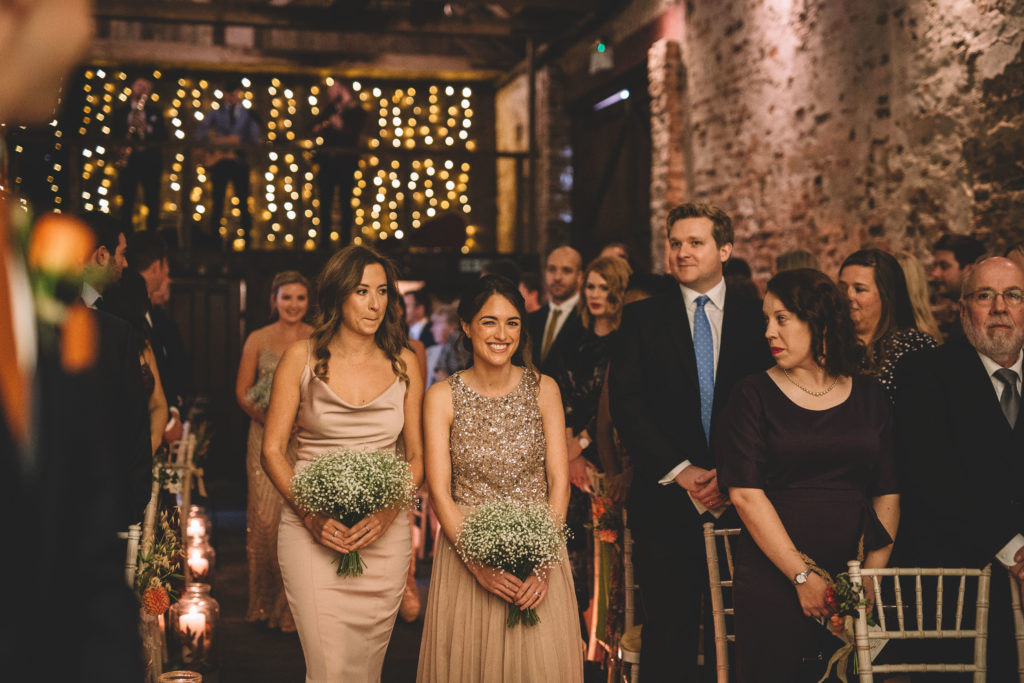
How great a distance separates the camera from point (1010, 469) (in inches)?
125

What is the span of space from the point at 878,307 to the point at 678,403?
103cm

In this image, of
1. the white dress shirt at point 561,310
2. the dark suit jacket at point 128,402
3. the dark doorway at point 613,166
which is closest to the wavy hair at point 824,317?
the dark suit jacket at point 128,402

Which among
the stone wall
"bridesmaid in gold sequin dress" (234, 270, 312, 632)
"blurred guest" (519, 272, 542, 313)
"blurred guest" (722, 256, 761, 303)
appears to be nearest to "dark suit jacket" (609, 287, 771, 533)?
"blurred guest" (722, 256, 761, 303)

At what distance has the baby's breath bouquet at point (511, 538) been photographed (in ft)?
9.82

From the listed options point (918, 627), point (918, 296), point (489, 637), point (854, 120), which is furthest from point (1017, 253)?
point (854, 120)

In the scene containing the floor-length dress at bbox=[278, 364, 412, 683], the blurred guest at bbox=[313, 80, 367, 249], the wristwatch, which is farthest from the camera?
the blurred guest at bbox=[313, 80, 367, 249]

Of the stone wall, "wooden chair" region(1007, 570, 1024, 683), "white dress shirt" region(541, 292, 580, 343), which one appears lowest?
"wooden chair" region(1007, 570, 1024, 683)

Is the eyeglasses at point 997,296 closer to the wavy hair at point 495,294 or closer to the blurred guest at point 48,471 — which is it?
the wavy hair at point 495,294

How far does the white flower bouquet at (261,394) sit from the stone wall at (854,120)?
3962mm

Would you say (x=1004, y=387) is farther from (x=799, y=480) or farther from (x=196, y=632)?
(x=196, y=632)

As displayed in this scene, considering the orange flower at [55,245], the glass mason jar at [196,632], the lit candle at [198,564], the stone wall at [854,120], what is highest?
the stone wall at [854,120]

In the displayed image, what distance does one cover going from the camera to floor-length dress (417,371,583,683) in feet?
10.4

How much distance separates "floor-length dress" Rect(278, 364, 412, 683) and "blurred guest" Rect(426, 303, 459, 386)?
3782mm

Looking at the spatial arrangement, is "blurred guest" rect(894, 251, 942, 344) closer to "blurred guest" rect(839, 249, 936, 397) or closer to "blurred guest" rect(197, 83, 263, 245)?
"blurred guest" rect(839, 249, 936, 397)
